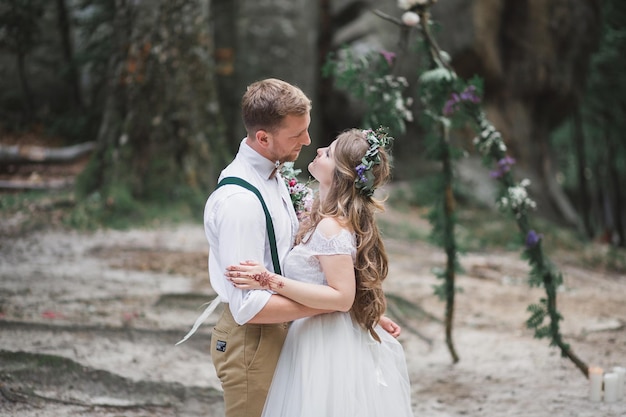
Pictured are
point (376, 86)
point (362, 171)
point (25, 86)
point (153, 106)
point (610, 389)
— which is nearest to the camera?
point (362, 171)

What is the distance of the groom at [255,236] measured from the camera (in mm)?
2352

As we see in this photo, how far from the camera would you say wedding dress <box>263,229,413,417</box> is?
100 inches

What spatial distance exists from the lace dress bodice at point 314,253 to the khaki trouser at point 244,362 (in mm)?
228

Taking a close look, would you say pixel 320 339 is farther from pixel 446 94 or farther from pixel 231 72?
pixel 231 72

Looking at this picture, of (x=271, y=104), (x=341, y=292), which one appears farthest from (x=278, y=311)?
(x=271, y=104)

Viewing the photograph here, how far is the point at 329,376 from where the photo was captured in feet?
8.50

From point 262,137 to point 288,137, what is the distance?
0.09 metres

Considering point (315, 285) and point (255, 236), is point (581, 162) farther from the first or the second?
point (255, 236)

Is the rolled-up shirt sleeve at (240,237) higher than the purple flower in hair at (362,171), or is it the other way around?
the purple flower in hair at (362,171)

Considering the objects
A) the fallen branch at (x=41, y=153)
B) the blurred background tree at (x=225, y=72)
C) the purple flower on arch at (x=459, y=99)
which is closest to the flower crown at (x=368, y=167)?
the purple flower on arch at (x=459, y=99)

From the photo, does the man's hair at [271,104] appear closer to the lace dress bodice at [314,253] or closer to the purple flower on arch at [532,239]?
the lace dress bodice at [314,253]

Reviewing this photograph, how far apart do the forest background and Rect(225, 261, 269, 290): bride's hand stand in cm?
277

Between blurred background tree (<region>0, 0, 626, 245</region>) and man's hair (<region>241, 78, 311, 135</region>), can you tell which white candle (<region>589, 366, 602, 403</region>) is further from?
man's hair (<region>241, 78, 311, 135</region>)

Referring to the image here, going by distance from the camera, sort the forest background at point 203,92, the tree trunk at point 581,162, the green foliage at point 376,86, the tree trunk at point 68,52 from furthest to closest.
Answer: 1. the tree trunk at point 581,162
2. the tree trunk at point 68,52
3. the forest background at point 203,92
4. the green foliage at point 376,86
